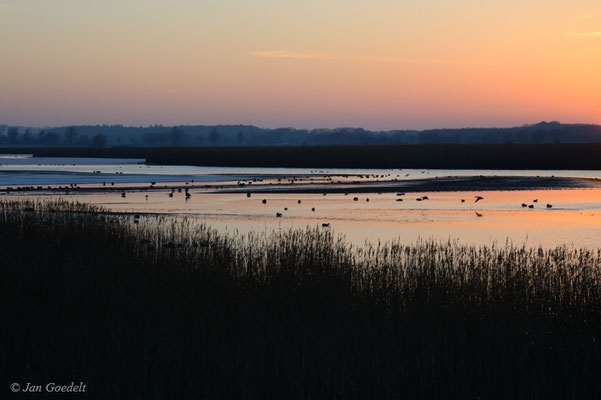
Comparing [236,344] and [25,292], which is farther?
[25,292]

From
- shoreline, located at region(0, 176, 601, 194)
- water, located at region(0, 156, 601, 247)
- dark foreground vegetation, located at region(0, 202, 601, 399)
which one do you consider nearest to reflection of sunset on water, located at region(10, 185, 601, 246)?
water, located at region(0, 156, 601, 247)

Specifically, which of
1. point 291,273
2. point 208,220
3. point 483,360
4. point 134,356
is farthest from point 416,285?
point 208,220

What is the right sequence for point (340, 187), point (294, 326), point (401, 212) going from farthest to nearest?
1. point (340, 187)
2. point (401, 212)
3. point (294, 326)

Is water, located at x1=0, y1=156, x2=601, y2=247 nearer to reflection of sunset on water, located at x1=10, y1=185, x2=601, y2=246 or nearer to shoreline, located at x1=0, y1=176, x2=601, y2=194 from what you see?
reflection of sunset on water, located at x1=10, y1=185, x2=601, y2=246

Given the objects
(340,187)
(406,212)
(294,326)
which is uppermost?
(294,326)

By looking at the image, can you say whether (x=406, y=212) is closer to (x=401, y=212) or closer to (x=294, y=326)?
(x=401, y=212)

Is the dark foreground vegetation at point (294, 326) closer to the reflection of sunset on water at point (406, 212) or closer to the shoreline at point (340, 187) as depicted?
the reflection of sunset on water at point (406, 212)

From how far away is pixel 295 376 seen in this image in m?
10.1

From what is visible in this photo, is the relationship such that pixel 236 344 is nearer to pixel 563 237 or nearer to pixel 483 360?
pixel 483 360

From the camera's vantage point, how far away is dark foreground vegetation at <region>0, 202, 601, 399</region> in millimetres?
10023

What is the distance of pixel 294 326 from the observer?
12180 mm

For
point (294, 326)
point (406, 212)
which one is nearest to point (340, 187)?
point (406, 212)

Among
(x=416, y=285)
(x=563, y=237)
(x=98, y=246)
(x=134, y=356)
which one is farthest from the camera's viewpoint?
(x=563, y=237)

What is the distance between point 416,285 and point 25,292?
23.3 feet
